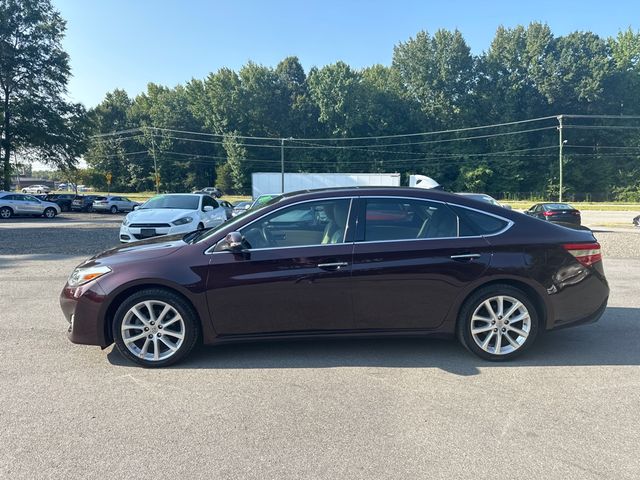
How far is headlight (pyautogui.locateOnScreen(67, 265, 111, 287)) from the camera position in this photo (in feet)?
13.4

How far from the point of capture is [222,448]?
9.22ft

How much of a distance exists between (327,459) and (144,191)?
251 ft

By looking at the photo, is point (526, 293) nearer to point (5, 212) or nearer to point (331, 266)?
point (331, 266)

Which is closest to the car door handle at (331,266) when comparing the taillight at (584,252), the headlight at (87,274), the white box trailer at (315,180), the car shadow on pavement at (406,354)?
the car shadow on pavement at (406,354)

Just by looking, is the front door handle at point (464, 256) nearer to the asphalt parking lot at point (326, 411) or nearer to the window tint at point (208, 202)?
the asphalt parking lot at point (326, 411)

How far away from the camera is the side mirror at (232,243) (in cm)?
400

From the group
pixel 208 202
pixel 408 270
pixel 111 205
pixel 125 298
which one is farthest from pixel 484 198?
pixel 111 205

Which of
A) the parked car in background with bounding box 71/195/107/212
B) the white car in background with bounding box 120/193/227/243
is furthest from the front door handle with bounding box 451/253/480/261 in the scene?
the parked car in background with bounding box 71/195/107/212

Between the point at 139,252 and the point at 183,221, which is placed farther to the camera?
the point at 183,221

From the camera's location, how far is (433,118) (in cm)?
6341

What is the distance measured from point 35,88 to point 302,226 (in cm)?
4392

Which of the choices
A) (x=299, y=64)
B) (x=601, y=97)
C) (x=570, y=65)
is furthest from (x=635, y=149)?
(x=299, y=64)

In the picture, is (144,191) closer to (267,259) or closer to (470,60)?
(470,60)

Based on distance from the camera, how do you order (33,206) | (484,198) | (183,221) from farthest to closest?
(33,206) → (484,198) → (183,221)
